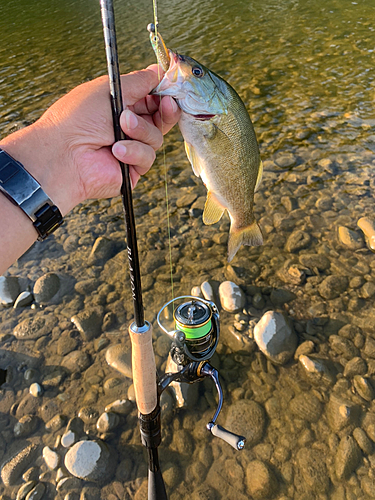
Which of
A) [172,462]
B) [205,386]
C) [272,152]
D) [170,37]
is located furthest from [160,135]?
[170,37]

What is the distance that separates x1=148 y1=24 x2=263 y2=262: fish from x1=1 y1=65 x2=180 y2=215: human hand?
0.10 m

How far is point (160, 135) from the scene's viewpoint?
2113 millimetres

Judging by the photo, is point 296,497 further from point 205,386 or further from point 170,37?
point 170,37

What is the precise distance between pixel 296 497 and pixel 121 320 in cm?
208

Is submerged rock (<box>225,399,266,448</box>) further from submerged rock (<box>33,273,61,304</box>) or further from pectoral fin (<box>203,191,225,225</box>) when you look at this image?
submerged rock (<box>33,273,61,304</box>)

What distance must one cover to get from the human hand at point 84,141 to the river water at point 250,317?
1910 mm

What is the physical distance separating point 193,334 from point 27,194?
148 centimetres

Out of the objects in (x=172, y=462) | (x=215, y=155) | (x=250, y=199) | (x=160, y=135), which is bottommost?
(x=172, y=462)

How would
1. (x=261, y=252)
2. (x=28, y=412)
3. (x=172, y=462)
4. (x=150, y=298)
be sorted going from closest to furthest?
1. (x=172, y=462)
2. (x=28, y=412)
3. (x=150, y=298)
4. (x=261, y=252)

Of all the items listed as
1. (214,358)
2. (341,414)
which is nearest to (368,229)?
(341,414)

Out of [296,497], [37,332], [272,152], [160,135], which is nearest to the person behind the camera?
[160,135]

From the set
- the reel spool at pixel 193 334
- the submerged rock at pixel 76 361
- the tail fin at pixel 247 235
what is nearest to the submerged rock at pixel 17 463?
the submerged rock at pixel 76 361

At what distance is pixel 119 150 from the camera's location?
5.94ft

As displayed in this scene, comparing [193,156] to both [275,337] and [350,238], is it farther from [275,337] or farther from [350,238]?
[350,238]
